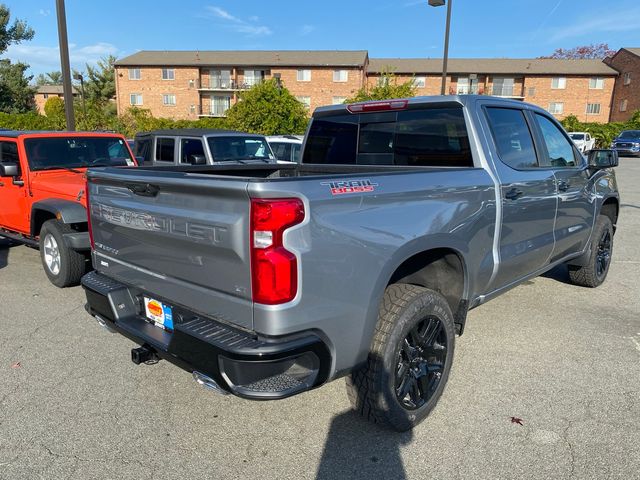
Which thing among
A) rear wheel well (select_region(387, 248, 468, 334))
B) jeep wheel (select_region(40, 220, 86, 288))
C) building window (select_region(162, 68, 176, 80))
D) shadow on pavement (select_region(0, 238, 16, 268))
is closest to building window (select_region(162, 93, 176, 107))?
building window (select_region(162, 68, 176, 80))

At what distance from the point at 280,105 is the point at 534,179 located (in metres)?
27.2

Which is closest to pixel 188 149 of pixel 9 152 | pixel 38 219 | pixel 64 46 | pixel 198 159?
pixel 198 159

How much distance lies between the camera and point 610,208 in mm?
5625

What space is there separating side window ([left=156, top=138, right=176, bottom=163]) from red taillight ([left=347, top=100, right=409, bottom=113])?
7.15m

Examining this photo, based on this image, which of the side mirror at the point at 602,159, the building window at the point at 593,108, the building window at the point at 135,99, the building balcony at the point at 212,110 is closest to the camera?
the side mirror at the point at 602,159

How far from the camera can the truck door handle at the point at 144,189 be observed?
256 cm

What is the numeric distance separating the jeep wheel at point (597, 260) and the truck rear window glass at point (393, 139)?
2614 millimetres

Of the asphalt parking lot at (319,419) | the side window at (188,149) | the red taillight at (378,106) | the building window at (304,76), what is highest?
the building window at (304,76)

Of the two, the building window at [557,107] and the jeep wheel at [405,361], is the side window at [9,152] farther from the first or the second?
the building window at [557,107]

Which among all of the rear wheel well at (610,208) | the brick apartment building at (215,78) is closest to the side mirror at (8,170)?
the rear wheel well at (610,208)

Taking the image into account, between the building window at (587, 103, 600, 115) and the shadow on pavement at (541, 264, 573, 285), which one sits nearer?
the shadow on pavement at (541, 264, 573, 285)

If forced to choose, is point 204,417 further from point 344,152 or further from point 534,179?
point 534,179

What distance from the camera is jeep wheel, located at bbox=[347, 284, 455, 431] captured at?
2.61m

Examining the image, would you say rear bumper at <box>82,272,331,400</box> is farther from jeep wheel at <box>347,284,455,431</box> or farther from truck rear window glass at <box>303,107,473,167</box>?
truck rear window glass at <box>303,107,473,167</box>
